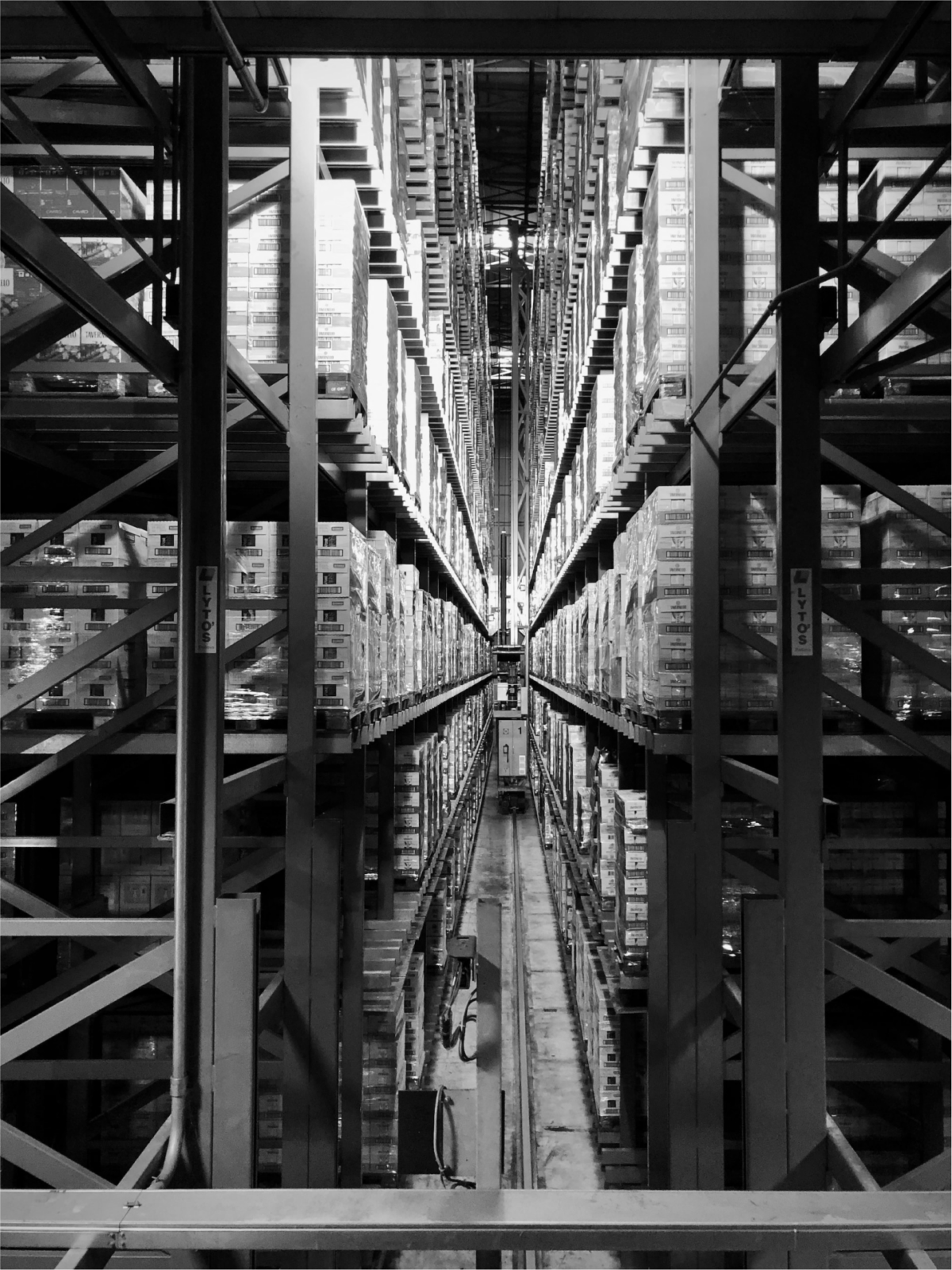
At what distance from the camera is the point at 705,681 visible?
3557 millimetres

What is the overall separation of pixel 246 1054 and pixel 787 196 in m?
2.99

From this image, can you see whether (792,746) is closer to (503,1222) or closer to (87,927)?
(503,1222)

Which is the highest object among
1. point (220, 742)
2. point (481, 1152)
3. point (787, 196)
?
point (787, 196)

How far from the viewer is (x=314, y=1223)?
183 centimetres

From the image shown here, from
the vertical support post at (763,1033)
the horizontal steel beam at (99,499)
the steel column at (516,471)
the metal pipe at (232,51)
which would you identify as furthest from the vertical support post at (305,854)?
the steel column at (516,471)

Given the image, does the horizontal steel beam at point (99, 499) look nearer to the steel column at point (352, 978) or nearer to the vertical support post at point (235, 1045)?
the vertical support post at point (235, 1045)

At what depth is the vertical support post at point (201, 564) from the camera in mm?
2666

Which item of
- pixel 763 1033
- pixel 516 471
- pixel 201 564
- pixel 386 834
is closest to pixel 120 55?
pixel 201 564

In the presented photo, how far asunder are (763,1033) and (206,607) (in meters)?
2.02

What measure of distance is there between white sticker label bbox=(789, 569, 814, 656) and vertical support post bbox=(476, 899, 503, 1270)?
3.84 feet

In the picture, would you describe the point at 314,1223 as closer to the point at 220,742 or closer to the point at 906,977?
the point at 220,742

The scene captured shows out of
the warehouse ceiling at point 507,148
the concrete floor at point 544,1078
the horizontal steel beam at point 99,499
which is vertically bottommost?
the concrete floor at point 544,1078

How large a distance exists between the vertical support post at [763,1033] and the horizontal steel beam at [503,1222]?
0.64 metres

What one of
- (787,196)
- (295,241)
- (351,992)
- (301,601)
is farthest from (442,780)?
(787,196)
